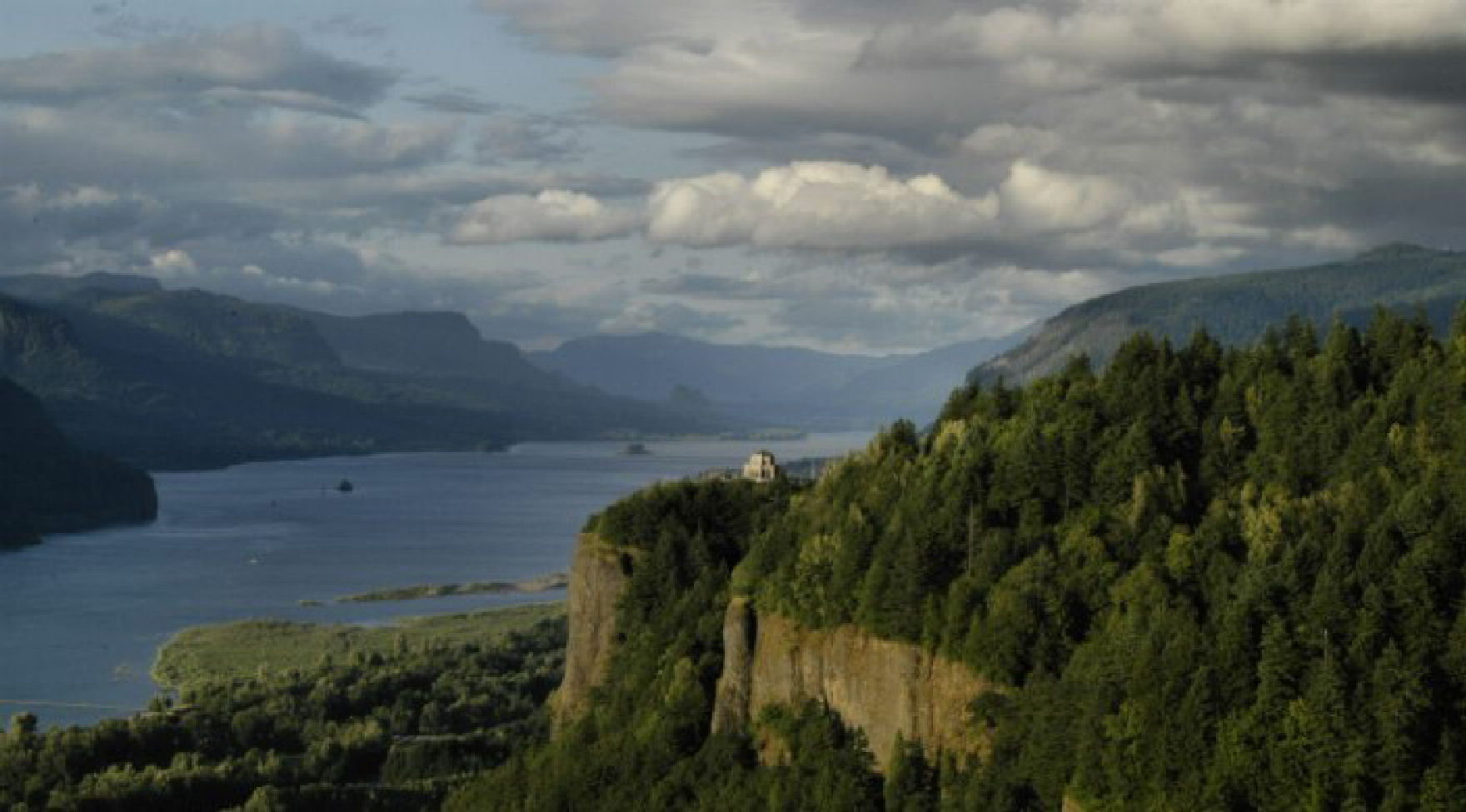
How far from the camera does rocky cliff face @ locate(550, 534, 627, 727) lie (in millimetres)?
57594

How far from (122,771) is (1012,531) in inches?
1751

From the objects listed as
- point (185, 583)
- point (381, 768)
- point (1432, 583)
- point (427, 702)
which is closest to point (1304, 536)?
point (1432, 583)

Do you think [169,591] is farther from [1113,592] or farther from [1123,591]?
[1123,591]

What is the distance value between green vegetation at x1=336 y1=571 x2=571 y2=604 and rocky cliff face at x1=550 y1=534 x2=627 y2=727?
86.4m

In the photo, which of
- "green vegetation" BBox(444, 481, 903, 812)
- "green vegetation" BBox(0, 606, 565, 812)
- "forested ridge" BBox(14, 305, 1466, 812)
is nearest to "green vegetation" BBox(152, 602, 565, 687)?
"green vegetation" BBox(0, 606, 565, 812)

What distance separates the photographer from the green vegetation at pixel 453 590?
147m

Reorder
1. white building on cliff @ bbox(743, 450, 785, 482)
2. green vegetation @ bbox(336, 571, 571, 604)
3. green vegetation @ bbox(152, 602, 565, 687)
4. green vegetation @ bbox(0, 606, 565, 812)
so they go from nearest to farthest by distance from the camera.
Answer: white building on cliff @ bbox(743, 450, 785, 482) < green vegetation @ bbox(0, 606, 565, 812) < green vegetation @ bbox(152, 602, 565, 687) < green vegetation @ bbox(336, 571, 571, 604)

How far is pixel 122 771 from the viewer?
77688 mm

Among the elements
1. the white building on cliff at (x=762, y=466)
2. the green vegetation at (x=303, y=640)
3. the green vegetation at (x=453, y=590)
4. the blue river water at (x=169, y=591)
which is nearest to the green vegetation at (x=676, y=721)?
the white building on cliff at (x=762, y=466)

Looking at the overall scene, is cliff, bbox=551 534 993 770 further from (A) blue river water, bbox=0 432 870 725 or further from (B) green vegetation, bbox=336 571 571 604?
(B) green vegetation, bbox=336 571 571 604

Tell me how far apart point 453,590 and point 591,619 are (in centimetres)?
9382

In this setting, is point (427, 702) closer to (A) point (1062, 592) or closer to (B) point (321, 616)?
(B) point (321, 616)

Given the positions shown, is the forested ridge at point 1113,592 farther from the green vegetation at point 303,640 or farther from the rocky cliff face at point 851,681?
the green vegetation at point 303,640

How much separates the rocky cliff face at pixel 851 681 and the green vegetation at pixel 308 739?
67.7ft
